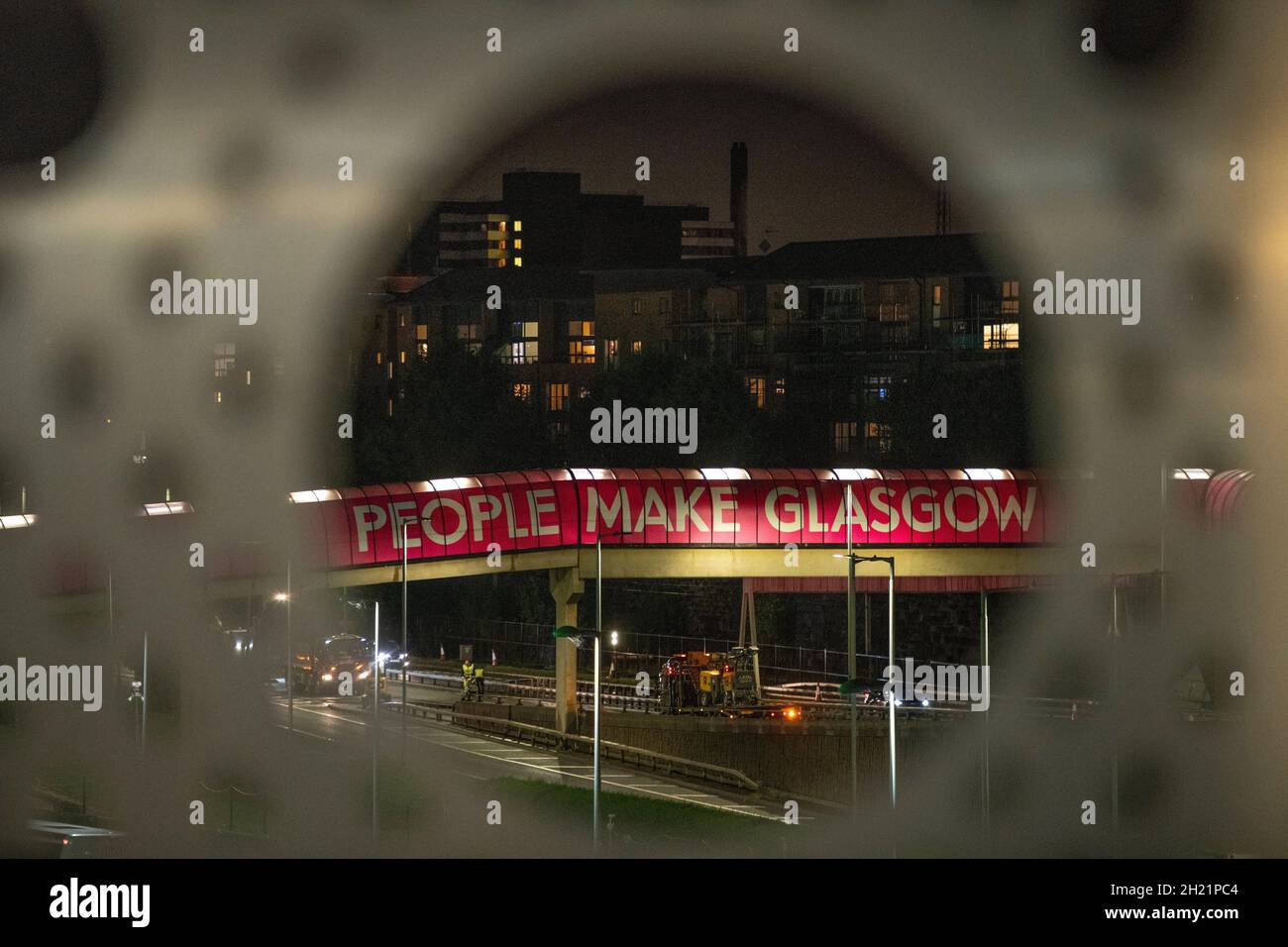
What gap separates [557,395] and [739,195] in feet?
71.8

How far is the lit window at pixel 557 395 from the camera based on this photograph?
12225 centimetres

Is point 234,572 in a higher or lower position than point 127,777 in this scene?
higher

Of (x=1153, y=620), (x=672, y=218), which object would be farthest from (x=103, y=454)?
(x=672, y=218)

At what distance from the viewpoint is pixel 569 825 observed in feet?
105

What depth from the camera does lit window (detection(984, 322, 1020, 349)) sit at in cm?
9838

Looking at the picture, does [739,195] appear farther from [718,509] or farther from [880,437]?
[718,509]

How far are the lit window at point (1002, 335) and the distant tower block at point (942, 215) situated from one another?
7.57m

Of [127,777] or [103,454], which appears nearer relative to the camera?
[127,777]

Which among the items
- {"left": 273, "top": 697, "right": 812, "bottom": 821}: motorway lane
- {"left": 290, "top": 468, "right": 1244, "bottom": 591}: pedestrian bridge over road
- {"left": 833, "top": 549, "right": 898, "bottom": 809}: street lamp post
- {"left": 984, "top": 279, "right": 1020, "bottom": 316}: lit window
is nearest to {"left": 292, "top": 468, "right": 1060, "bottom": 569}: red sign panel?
{"left": 290, "top": 468, "right": 1244, "bottom": 591}: pedestrian bridge over road

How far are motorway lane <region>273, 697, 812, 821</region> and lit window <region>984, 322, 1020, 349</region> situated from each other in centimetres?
5798

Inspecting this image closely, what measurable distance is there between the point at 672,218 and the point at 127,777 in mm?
127126

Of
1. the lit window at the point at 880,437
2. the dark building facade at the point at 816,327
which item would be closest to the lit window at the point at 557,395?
the dark building facade at the point at 816,327

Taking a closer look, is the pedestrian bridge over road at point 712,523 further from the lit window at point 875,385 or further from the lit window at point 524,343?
the lit window at point 524,343
